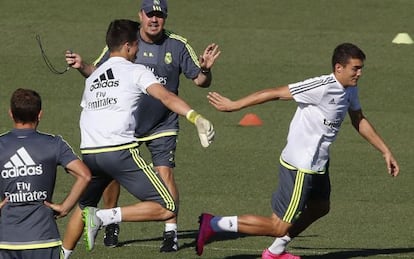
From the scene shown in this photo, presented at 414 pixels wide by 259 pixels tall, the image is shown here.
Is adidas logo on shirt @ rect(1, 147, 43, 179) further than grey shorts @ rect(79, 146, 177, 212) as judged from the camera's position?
No

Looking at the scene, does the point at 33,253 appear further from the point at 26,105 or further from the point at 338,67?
the point at 338,67

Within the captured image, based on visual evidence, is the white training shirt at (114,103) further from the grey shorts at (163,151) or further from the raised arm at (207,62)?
the grey shorts at (163,151)

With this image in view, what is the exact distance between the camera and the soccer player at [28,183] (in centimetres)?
853

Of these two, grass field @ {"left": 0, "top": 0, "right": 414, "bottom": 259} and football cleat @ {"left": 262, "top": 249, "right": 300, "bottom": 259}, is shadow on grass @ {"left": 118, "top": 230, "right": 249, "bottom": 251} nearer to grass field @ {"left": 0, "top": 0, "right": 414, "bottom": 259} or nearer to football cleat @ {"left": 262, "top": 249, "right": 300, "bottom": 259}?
grass field @ {"left": 0, "top": 0, "right": 414, "bottom": 259}

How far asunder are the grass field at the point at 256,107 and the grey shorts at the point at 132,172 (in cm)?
126

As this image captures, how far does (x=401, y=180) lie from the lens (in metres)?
15.5

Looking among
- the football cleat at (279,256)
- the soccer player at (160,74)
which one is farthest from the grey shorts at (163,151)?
the football cleat at (279,256)

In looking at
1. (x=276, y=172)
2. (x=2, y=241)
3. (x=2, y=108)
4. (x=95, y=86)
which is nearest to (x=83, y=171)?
(x=2, y=241)

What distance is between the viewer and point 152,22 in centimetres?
1246

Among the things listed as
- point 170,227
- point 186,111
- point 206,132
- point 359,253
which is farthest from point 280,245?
point 206,132

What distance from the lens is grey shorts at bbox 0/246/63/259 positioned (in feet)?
28.2

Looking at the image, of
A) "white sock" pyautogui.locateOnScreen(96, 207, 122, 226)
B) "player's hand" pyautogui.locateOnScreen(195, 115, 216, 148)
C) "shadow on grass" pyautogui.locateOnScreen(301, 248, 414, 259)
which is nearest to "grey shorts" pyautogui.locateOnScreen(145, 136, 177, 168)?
"shadow on grass" pyautogui.locateOnScreen(301, 248, 414, 259)

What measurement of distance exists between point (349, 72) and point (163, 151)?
7.76 feet

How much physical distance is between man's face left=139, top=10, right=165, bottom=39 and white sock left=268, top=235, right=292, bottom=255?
2515mm
